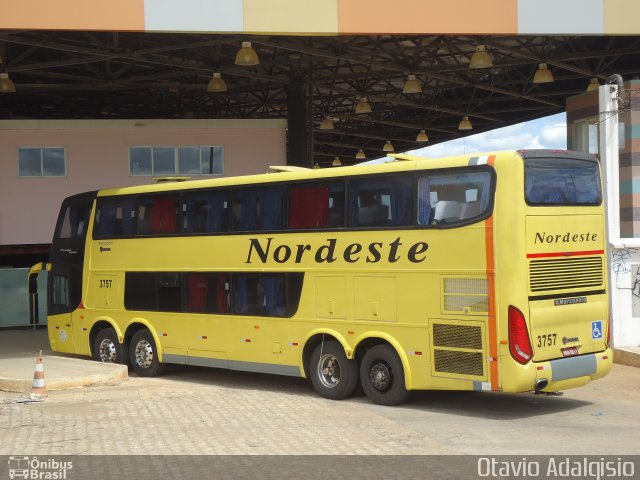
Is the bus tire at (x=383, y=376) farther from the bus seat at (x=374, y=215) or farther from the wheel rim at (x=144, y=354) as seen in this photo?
the wheel rim at (x=144, y=354)

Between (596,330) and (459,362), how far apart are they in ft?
7.15

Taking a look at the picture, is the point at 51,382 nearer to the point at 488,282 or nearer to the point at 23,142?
the point at 488,282

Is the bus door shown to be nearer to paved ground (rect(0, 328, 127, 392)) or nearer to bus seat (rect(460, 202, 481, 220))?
paved ground (rect(0, 328, 127, 392))

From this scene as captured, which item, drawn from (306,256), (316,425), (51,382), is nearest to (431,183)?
(306,256)

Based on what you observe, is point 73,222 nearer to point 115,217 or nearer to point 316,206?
point 115,217

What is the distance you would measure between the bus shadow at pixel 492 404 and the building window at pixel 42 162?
18.2 m

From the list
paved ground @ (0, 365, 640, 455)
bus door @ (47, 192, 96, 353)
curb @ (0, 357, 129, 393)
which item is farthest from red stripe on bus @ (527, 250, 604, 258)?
bus door @ (47, 192, 96, 353)

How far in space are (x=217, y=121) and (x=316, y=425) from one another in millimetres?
19151

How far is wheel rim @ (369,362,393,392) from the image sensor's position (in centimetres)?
1271

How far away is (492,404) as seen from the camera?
13016mm

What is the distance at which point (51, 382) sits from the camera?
1422cm

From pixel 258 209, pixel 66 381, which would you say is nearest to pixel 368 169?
pixel 258 209

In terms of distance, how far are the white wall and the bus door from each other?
9506 millimetres

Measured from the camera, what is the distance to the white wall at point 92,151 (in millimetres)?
27844
